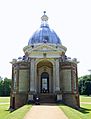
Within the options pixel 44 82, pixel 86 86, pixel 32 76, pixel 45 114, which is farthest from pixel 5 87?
pixel 45 114

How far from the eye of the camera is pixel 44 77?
4353 cm

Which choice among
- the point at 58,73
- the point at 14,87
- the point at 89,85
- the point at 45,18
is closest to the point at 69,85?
the point at 58,73

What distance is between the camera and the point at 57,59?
39406 millimetres

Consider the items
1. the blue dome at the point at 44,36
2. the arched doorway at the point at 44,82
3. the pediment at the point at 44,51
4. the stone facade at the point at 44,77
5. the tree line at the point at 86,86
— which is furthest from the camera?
the tree line at the point at 86,86

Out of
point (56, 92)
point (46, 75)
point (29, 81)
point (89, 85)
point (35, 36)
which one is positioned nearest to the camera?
point (56, 92)

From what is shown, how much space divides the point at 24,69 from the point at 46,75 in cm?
422

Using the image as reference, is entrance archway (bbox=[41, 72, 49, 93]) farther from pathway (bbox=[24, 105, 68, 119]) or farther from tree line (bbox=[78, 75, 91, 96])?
tree line (bbox=[78, 75, 91, 96])

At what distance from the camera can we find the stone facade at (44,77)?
3881cm

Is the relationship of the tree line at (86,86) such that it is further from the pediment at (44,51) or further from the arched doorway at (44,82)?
the pediment at (44,51)

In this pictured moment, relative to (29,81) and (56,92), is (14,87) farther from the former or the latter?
(56,92)

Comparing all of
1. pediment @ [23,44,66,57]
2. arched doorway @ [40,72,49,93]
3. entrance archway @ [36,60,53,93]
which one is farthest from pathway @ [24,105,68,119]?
arched doorway @ [40,72,49,93]

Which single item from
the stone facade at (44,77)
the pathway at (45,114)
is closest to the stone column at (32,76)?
the stone facade at (44,77)

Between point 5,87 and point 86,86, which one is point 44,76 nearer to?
point 86,86

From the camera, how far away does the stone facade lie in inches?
1528
